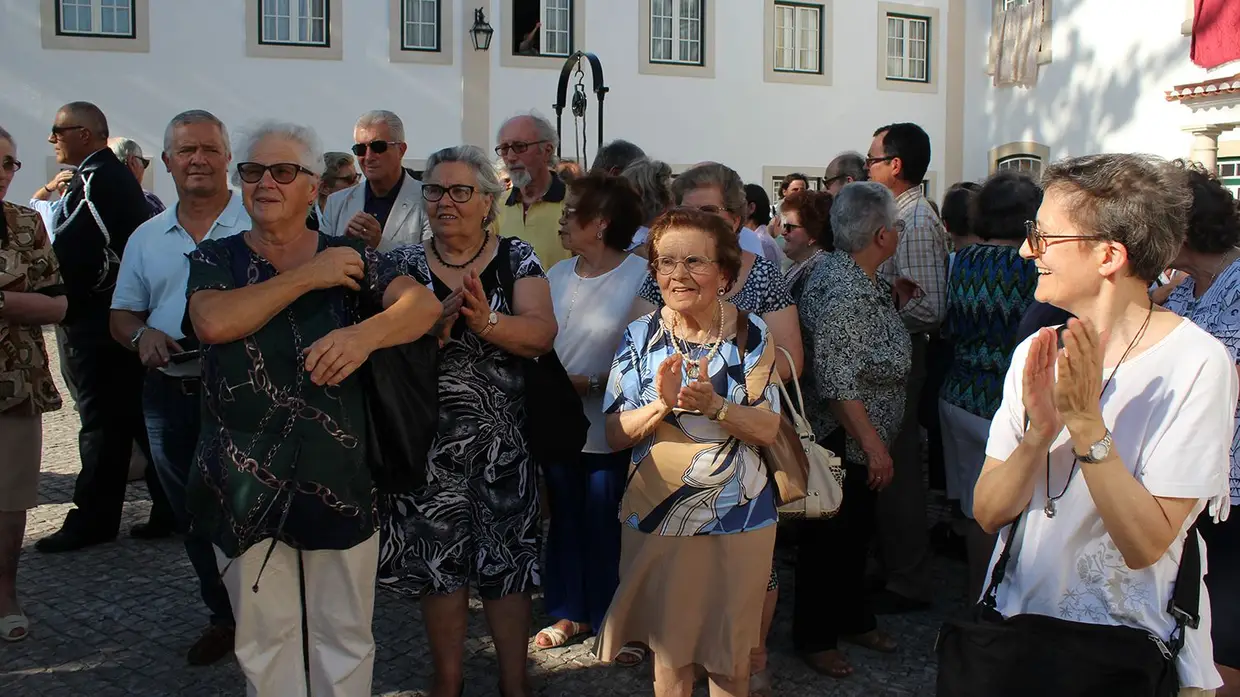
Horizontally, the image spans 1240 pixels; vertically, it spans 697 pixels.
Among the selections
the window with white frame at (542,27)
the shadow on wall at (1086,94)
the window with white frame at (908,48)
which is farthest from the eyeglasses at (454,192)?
the window with white frame at (908,48)

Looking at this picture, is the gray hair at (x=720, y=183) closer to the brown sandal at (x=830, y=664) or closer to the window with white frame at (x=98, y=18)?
the brown sandal at (x=830, y=664)

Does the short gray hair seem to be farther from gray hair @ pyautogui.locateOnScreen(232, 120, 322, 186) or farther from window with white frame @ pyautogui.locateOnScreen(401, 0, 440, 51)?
window with white frame @ pyautogui.locateOnScreen(401, 0, 440, 51)

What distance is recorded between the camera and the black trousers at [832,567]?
4105 millimetres

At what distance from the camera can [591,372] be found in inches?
160

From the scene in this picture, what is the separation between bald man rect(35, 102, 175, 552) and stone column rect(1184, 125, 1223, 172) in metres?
14.7

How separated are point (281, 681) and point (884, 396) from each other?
2421 millimetres

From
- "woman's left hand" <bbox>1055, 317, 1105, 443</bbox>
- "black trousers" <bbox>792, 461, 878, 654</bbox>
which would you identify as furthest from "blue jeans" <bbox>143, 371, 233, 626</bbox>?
"woman's left hand" <bbox>1055, 317, 1105, 443</bbox>

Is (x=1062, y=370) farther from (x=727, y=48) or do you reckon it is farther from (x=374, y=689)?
(x=727, y=48)

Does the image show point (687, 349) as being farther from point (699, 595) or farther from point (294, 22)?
point (294, 22)

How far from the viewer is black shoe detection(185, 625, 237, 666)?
4.12 metres

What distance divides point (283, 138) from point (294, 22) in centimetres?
1538

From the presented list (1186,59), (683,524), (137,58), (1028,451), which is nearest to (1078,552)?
(1028,451)

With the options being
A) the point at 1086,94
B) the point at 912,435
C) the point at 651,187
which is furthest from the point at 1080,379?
the point at 1086,94

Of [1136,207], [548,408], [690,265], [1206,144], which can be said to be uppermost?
[1206,144]
